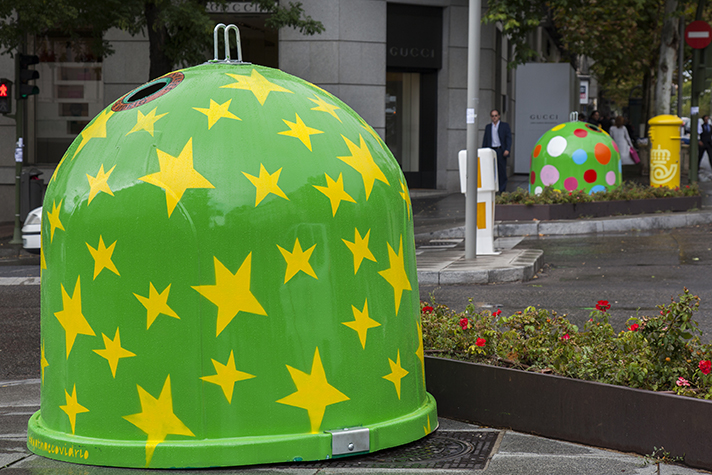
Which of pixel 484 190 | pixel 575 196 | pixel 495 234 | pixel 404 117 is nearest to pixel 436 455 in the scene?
pixel 484 190

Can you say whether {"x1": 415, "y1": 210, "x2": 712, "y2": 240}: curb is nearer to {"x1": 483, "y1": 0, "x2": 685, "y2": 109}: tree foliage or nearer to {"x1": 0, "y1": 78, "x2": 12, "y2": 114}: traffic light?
{"x1": 483, "y1": 0, "x2": 685, "y2": 109}: tree foliage

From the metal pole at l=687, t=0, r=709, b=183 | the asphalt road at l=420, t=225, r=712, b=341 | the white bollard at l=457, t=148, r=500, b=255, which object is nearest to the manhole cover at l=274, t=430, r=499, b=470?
the asphalt road at l=420, t=225, r=712, b=341

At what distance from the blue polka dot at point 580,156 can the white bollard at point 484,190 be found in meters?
5.21

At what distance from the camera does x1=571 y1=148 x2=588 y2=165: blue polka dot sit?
16219 mm

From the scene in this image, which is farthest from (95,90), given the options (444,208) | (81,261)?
(81,261)

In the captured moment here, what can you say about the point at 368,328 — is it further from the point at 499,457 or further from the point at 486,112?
the point at 486,112

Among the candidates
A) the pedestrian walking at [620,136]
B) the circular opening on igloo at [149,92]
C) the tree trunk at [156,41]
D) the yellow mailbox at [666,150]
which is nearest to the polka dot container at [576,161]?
the yellow mailbox at [666,150]

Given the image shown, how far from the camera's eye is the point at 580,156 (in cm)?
1623

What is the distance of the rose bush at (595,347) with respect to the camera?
3920mm

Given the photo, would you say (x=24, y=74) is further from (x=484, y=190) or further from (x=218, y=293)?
(x=218, y=293)

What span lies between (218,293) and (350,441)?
824 mm

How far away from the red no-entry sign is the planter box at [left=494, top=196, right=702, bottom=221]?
4780 millimetres

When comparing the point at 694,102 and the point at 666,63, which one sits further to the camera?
the point at 666,63

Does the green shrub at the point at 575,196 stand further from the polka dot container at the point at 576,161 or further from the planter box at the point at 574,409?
the planter box at the point at 574,409
